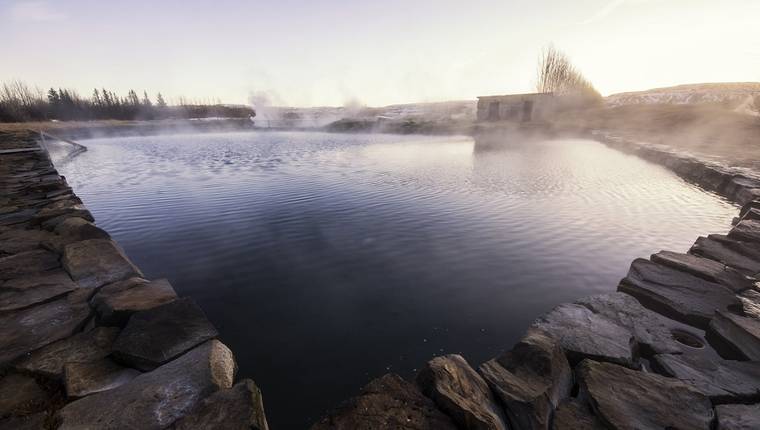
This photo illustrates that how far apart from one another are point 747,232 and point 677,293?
346 cm

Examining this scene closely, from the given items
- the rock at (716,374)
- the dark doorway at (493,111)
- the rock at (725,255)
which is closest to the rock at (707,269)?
the rock at (725,255)

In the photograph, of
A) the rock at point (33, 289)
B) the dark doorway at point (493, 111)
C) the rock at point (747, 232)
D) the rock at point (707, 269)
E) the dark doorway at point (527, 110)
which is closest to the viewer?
the rock at point (33, 289)

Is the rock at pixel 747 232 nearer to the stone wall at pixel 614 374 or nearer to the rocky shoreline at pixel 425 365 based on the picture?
the rocky shoreline at pixel 425 365

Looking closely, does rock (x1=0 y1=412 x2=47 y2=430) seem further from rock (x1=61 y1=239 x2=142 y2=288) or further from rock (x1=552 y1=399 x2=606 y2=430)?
rock (x1=552 y1=399 x2=606 y2=430)

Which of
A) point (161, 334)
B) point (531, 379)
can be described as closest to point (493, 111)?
point (531, 379)

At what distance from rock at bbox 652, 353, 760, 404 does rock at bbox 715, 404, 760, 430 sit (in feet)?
0.47

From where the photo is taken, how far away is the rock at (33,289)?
3789mm

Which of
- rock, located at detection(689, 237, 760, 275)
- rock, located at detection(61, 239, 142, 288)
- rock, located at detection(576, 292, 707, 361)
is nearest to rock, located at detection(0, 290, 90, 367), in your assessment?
rock, located at detection(61, 239, 142, 288)

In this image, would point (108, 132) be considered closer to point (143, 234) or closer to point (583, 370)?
point (143, 234)

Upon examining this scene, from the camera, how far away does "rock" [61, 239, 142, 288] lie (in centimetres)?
446

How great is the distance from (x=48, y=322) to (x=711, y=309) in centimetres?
813

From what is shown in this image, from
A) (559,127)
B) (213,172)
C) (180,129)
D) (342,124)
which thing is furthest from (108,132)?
(559,127)

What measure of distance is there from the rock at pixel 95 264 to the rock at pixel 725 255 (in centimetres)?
958

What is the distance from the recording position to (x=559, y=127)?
34.7 meters
